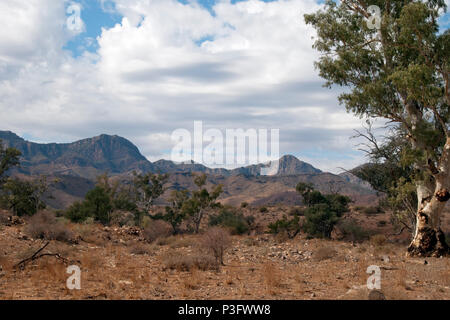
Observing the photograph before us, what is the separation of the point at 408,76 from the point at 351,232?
60.5 feet

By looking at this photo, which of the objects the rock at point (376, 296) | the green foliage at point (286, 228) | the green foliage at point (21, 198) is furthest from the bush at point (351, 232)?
the green foliage at point (21, 198)

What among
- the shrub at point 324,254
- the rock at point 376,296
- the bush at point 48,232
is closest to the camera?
the rock at point 376,296

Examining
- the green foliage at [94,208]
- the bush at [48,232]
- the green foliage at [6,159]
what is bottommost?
the bush at [48,232]

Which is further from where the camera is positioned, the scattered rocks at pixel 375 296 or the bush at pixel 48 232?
the bush at pixel 48 232

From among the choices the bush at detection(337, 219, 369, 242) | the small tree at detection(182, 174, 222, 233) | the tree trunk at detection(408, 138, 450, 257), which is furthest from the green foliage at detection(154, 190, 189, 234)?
the tree trunk at detection(408, 138, 450, 257)

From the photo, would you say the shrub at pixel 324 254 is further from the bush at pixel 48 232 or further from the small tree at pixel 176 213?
the small tree at pixel 176 213

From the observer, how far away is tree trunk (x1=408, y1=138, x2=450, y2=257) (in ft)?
43.8

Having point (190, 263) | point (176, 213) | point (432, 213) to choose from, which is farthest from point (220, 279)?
point (176, 213)

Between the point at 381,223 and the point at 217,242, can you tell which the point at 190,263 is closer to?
the point at 217,242

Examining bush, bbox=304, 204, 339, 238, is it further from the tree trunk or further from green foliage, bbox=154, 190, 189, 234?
the tree trunk

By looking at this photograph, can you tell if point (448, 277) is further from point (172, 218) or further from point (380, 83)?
point (172, 218)

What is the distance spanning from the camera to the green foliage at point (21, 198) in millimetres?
33719

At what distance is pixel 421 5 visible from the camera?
12414mm
